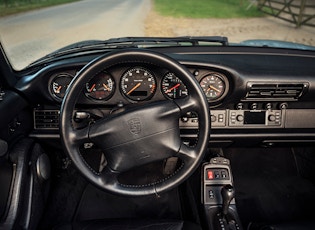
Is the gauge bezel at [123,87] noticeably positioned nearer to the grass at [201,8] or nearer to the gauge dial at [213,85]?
the gauge dial at [213,85]

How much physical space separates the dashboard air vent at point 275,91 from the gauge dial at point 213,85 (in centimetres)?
Answer: 17

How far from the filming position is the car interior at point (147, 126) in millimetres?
1635

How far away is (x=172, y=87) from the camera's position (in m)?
2.04

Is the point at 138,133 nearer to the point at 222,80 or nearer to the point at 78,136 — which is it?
the point at 78,136

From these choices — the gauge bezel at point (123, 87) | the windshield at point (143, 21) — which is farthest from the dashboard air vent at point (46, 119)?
the gauge bezel at point (123, 87)

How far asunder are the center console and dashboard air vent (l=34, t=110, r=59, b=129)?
108 cm

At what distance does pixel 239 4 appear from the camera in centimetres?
394

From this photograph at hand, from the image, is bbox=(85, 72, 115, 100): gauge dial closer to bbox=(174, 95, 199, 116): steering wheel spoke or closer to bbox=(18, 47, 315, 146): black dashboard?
bbox=(18, 47, 315, 146): black dashboard

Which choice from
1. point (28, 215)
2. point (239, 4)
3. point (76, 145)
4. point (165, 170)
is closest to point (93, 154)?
point (165, 170)

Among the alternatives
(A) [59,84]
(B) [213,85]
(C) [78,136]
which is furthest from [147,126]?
(A) [59,84]

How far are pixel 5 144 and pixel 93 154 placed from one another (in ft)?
3.47

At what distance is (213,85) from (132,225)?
3.08 feet

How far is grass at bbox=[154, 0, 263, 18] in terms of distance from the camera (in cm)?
353

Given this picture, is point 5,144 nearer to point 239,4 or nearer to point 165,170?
point 165,170
